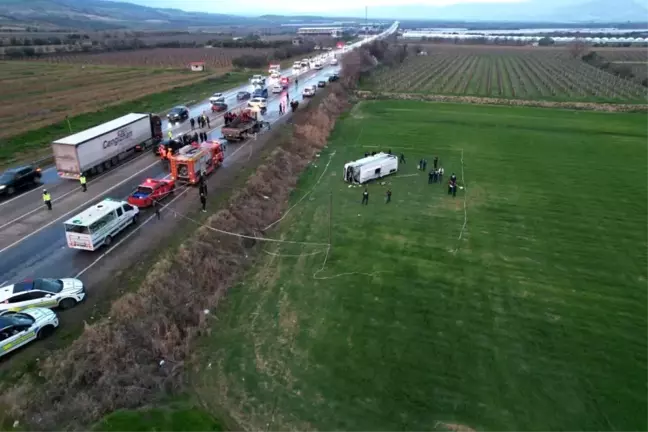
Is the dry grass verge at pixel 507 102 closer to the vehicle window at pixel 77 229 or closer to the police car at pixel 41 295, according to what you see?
the vehicle window at pixel 77 229

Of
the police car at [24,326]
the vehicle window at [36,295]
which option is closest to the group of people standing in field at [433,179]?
the vehicle window at [36,295]

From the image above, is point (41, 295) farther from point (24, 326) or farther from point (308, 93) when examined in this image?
point (308, 93)

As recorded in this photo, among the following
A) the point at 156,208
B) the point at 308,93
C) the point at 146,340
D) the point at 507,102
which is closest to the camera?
the point at 146,340

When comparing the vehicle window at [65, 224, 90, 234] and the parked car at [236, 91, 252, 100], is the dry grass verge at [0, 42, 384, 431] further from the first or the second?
the parked car at [236, 91, 252, 100]

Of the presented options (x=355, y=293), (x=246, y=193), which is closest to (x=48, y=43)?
(x=246, y=193)

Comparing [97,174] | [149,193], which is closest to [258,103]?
[97,174]

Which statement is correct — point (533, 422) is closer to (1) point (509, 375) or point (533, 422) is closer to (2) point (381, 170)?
(1) point (509, 375)

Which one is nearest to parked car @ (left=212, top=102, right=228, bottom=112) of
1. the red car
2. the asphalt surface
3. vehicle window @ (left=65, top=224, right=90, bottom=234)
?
the asphalt surface
